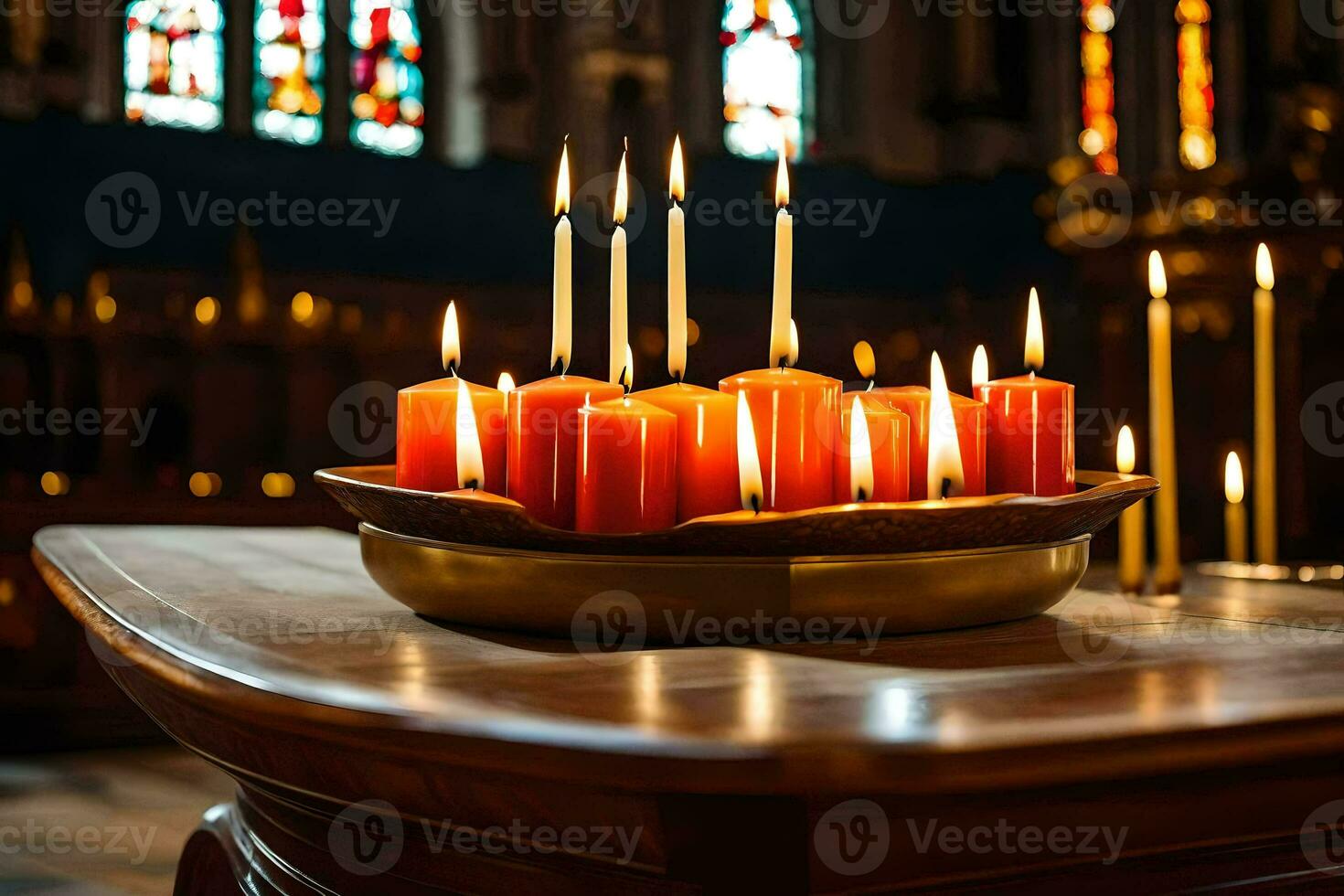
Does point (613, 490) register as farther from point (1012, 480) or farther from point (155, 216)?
point (155, 216)

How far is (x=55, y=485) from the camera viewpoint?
385 centimetres

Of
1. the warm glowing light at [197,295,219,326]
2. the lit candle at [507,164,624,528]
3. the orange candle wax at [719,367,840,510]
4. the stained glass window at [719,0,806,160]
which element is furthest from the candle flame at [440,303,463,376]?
the stained glass window at [719,0,806,160]

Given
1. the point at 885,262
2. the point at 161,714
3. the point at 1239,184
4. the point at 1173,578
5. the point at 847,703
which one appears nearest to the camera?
the point at 847,703

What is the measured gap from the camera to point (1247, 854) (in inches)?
26.9

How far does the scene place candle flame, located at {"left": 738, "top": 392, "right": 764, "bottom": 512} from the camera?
32.0 inches

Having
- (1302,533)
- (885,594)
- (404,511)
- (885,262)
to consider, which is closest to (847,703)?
(885,594)

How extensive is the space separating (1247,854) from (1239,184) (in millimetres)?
4712

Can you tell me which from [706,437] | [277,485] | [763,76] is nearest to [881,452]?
[706,437]

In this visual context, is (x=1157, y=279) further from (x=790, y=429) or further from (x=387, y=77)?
(x=387, y=77)

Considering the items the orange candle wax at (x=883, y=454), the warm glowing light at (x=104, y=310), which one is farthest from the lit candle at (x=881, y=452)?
the warm glowing light at (x=104, y=310)

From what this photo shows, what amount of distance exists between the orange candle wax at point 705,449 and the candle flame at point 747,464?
0.17ft

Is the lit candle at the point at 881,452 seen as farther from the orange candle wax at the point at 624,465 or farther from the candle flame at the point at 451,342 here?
the candle flame at the point at 451,342

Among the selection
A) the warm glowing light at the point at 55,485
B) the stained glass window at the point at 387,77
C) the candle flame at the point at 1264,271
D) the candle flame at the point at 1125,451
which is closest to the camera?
the candle flame at the point at 1125,451

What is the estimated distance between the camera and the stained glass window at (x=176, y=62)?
20.7ft
